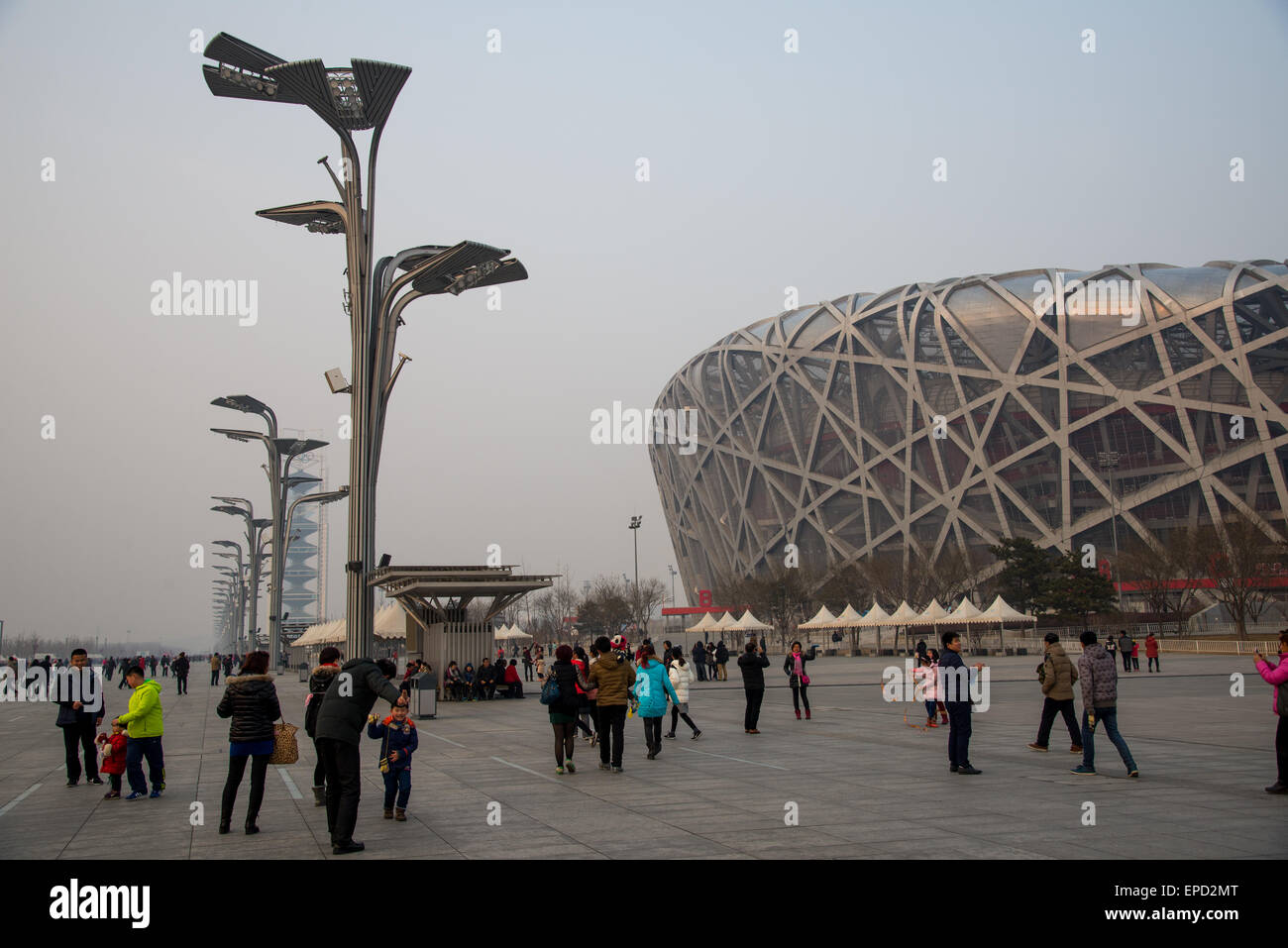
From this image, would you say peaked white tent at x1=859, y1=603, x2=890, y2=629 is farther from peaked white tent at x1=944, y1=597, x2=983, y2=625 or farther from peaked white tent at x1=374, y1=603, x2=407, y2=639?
peaked white tent at x1=374, y1=603, x2=407, y2=639

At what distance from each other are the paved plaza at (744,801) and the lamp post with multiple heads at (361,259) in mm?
7148

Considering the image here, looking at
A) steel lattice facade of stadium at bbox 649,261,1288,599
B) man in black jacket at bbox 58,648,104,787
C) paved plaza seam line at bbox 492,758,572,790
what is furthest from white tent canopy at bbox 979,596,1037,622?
man in black jacket at bbox 58,648,104,787

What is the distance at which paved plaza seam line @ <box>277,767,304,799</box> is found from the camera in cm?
1092

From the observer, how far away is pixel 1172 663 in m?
38.1

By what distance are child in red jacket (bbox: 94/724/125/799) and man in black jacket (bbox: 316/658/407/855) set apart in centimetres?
402

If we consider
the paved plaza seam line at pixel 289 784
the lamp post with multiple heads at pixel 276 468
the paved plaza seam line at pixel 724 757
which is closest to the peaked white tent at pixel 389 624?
the lamp post with multiple heads at pixel 276 468

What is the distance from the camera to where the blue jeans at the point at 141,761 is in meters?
10.9

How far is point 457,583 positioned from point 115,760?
1565cm

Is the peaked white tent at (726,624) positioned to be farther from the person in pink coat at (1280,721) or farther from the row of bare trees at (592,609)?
the person in pink coat at (1280,721)

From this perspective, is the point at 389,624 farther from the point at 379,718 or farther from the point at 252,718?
the point at 252,718
